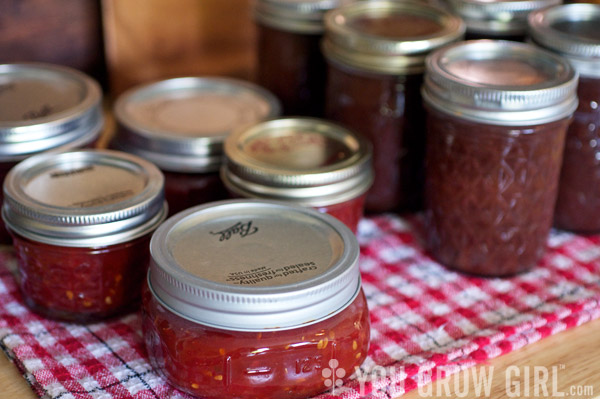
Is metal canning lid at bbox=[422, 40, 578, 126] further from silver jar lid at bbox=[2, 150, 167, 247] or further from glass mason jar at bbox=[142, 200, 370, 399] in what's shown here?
silver jar lid at bbox=[2, 150, 167, 247]

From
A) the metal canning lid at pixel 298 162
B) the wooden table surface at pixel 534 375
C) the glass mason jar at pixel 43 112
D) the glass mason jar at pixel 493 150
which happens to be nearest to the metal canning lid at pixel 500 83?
the glass mason jar at pixel 493 150

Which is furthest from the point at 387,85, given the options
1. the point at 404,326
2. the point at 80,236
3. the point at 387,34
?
the point at 80,236

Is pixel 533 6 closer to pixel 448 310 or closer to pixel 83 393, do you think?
pixel 448 310

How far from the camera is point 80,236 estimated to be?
2.54ft

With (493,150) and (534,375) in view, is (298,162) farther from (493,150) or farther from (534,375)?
(534,375)

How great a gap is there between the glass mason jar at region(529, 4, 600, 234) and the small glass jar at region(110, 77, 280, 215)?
1.20 feet

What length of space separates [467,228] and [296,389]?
12.3 inches

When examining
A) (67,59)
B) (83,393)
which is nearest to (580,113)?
(83,393)

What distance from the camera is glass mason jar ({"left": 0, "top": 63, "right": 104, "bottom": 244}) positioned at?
0.92 metres

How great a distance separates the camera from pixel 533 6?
1020 mm

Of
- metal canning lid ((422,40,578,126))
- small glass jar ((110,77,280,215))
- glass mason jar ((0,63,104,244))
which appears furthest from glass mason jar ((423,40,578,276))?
glass mason jar ((0,63,104,244))

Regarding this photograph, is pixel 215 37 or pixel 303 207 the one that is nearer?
pixel 303 207

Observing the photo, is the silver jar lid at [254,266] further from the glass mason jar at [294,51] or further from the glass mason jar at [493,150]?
the glass mason jar at [294,51]

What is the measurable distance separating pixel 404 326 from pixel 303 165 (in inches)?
8.6
